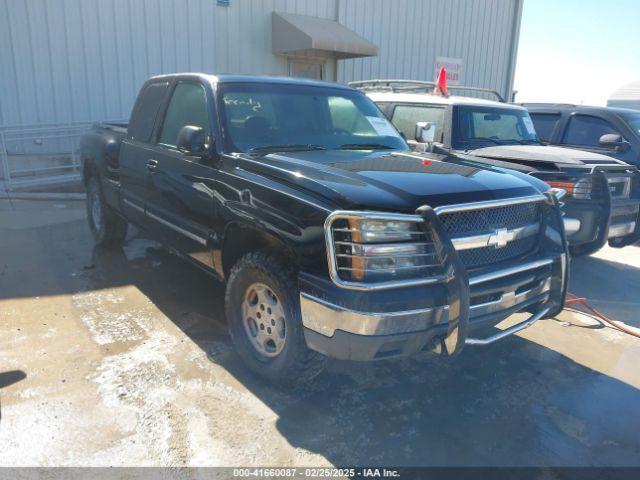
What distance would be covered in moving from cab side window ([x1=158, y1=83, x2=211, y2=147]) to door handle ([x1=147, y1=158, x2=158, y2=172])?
0.59 feet

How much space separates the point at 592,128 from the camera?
7.37 meters

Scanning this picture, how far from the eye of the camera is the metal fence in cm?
931

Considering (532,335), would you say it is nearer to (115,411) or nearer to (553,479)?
(553,479)

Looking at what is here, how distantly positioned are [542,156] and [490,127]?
1.19 m

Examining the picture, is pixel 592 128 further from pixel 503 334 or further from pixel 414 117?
pixel 503 334

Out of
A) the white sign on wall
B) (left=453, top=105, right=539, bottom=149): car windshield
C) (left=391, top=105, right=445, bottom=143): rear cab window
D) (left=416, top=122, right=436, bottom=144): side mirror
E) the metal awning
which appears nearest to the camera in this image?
(left=416, top=122, right=436, bottom=144): side mirror

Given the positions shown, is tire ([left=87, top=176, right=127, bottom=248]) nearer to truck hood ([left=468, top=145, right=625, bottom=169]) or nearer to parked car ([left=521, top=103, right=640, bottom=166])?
truck hood ([left=468, top=145, right=625, bottom=169])

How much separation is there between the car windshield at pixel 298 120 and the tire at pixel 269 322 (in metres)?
0.93

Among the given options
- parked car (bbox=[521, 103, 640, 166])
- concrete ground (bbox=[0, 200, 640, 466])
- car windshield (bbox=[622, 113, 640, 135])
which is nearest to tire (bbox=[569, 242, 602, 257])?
concrete ground (bbox=[0, 200, 640, 466])

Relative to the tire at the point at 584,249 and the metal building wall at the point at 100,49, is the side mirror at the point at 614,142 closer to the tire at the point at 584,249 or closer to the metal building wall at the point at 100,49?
the tire at the point at 584,249

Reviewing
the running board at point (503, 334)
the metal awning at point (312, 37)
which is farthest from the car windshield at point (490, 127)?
the metal awning at point (312, 37)

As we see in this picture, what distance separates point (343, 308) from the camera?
8.55ft

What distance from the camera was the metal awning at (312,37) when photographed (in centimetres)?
1182

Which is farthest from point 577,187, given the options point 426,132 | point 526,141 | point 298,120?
point 298,120
